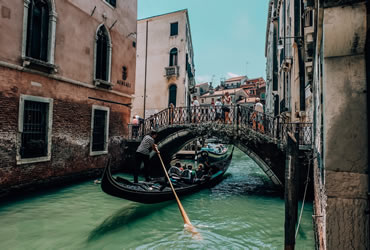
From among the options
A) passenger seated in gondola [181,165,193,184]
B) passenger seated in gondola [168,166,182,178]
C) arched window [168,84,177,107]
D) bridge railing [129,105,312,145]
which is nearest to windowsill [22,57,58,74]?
bridge railing [129,105,312,145]

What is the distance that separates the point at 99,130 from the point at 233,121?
449 cm

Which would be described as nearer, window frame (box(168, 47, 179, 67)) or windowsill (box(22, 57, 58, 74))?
windowsill (box(22, 57, 58, 74))

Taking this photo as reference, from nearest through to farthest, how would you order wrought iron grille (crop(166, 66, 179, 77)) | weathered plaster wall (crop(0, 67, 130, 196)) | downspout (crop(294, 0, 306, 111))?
weathered plaster wall (crop(0, 67, 130, 196)) → downspout (crop(294, 0, 306, 111)) → wrought iron grille (crop(166, 66, 179, 77))

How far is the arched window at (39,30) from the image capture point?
5555 mm

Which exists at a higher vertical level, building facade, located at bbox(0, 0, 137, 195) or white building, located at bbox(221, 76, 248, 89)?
white building, located at bbox(221, 76, 248, 89)

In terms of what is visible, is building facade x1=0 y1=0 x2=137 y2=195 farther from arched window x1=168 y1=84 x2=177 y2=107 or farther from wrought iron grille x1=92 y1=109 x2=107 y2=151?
arched window x1=168 y1=84 x2=177 y2=107

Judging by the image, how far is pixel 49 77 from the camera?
6.10 metres

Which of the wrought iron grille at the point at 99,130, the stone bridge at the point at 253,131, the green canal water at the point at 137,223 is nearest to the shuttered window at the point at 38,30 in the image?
the wrought iron grille at the point at 99,130

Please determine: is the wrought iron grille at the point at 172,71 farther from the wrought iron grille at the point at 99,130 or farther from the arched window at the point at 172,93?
the wrought iron grille at the point at 99,130

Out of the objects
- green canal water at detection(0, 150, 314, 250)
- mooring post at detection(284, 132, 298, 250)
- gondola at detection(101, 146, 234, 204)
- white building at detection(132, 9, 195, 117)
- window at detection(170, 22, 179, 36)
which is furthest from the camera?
window at detection(170, 22, 179, 36)

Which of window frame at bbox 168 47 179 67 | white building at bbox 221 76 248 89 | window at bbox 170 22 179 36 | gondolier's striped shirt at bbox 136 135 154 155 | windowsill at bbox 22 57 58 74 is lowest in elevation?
gondolier's striped shirt at bbox 136 135 154 155

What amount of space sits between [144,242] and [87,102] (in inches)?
200

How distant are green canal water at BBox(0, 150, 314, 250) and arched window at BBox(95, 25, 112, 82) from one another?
154 inches

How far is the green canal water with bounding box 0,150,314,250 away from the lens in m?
3.62
